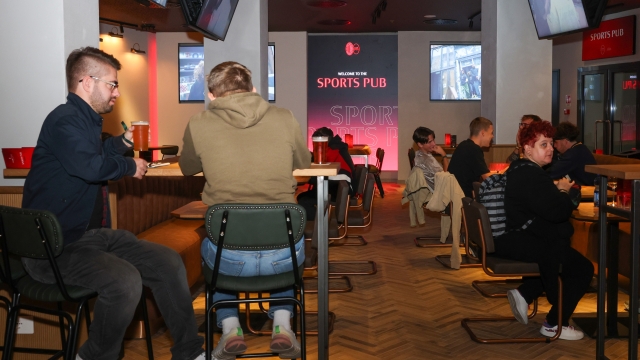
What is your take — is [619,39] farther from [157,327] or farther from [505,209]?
[157,327]

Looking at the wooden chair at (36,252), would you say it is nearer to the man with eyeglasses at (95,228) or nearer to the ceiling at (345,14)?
the man with eyeglasses at (95,228)

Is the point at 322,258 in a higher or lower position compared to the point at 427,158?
lower

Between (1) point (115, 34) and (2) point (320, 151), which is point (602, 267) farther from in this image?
(1) point (115, 34)

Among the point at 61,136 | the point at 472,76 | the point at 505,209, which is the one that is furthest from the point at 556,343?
the point at 472,76

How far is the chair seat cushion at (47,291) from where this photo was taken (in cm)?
264

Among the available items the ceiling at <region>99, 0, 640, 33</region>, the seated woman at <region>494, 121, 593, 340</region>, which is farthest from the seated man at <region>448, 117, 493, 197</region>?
the ceiling at <region>99, 0, 640, 33</region>

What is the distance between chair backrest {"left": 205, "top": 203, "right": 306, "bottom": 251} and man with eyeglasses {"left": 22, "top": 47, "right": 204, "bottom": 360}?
38 centimetres

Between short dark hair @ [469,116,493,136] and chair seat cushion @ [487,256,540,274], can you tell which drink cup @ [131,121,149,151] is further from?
short dark hair @ [469,116,493,136]

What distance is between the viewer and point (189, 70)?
14125 millimetres

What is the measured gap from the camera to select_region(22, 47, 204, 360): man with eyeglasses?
8.70 feet

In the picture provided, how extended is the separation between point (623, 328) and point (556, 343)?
1.69 ft

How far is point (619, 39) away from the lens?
11586 millimetres

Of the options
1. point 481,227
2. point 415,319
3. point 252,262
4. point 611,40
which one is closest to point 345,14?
point 611,40

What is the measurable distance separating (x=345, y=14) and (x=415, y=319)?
27.7 ft
